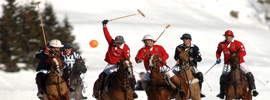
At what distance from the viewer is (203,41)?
54.2 m

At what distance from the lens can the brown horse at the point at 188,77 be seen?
14.4 meters

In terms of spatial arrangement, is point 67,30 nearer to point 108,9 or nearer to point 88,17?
point 88,17

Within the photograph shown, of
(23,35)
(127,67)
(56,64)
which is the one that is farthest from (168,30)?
(127,67)

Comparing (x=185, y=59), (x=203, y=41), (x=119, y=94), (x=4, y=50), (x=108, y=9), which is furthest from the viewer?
(x=108, y=9)

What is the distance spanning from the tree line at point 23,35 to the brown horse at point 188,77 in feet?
91.2

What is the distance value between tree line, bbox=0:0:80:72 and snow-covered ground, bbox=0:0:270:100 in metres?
2.79

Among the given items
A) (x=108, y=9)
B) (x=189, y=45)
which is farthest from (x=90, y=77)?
(x=108, y=9)

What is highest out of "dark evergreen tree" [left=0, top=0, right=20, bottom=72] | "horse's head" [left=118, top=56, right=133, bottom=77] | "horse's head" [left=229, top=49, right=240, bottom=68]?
"dark evergreen tree" [left=0, top=0, right=20, bottom=72]

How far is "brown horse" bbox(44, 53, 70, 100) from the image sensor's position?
507 inches

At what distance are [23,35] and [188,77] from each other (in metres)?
32.0

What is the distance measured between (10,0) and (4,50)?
14.9ft

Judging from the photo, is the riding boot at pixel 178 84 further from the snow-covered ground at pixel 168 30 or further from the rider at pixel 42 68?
the snow-covered ground at pixel 168 30

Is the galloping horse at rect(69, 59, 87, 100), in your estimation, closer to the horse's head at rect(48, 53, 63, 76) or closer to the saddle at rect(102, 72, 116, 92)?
the saddle at rect(102, 72, 116, 92)

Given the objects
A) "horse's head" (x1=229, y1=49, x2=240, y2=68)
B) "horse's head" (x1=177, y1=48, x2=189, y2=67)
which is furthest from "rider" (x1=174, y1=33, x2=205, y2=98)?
"horse's head" (x1=229, y1=49, x2=240, y2=68)
